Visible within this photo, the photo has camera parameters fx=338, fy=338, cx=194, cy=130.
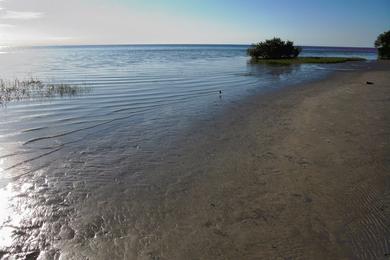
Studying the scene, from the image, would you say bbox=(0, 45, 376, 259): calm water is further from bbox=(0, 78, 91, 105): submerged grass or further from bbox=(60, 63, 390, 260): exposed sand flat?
bbox=(0, 78, 91, 105): submerged grass

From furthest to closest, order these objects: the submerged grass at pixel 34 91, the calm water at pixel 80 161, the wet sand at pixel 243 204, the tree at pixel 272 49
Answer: the tree at pixel 272 49, the submerged grass at pixel 34 91, the calm water at pixel 80 161, the wet sand at pixel 243 204

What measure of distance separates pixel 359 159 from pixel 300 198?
11.5 ft

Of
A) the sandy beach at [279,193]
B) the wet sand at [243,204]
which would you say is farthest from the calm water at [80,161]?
the sandy beach at [279,193]

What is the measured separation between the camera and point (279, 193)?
7.82 m

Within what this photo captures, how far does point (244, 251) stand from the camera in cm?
566

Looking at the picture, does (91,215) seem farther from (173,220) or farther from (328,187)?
(328,187)

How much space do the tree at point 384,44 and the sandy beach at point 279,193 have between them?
2562 inches

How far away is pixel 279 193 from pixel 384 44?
76.5 m

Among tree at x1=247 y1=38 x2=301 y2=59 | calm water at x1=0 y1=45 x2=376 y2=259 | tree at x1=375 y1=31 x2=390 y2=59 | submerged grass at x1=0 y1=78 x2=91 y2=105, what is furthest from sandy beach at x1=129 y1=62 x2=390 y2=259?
tree at x1=375 y1=31 x2=390 y2=59

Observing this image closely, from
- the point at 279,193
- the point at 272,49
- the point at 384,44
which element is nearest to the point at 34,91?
the point at 279,193

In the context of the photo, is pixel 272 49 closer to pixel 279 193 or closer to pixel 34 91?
pixel 34 91

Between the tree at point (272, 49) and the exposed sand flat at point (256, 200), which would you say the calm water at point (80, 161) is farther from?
the tree at point (272, 49)

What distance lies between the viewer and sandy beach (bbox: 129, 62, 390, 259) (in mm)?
5812

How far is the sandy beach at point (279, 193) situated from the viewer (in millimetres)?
5812
